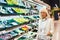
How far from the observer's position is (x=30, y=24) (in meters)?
2.31

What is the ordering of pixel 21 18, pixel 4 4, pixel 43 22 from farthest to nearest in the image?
pixel 43 22
pixel 21 18
pixel 4 4

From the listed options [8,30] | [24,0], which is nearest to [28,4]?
[24,0]

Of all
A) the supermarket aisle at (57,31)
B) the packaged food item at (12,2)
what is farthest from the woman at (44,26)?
the packaged food item at (12,2)

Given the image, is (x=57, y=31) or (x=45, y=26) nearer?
(x=45, y=26)

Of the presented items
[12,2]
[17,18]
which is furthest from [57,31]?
[12,2]

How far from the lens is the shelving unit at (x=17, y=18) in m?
1.77

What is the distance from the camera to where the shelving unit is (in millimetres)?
1765

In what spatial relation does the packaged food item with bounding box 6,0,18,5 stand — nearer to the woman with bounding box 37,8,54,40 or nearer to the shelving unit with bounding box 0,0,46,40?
the shelving unit with bounding box 0,0,46,40

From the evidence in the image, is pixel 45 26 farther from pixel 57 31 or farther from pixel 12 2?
pixel 12 2

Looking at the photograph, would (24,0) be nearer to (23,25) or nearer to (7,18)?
(23,25)

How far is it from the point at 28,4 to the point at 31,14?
0.16m

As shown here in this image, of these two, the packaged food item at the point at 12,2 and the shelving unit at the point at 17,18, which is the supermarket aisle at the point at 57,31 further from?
the packaged food item at the point at 12,2

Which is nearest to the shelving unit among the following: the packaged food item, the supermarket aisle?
the packaged food item

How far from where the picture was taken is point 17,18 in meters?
2.02
